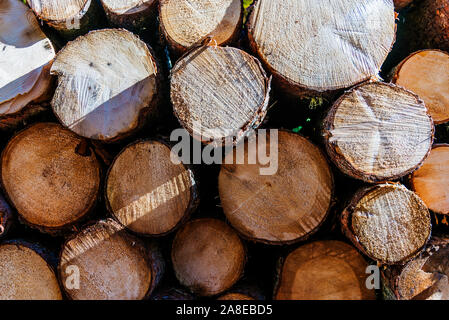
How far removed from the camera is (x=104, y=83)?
196 centimetres

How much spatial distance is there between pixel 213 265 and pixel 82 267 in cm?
74

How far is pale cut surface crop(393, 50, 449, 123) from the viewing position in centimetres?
216

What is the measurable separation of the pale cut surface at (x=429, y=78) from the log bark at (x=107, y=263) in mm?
1802

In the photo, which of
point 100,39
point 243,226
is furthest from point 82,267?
point 100,39

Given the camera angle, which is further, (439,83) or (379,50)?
(439,83)

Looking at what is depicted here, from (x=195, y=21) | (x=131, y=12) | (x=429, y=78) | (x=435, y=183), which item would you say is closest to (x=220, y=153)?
(x=195, y=21)

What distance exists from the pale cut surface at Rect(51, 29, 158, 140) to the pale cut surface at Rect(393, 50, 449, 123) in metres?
1.45

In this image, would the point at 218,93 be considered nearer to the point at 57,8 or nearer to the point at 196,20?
the point at 196,20

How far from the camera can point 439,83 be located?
2.18m

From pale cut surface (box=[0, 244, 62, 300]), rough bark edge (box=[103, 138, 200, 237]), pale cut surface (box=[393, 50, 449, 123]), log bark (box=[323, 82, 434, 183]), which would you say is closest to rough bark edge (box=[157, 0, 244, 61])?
rough bark edge (box=[103, 138, 200, 237])

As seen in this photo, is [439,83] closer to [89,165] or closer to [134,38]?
[134,38]

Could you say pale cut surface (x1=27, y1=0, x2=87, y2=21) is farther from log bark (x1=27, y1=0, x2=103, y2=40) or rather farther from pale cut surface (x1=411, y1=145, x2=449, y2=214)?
pale cut surface (x1=411, y1=145, x2=449, y2=214)

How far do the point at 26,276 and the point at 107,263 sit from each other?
0.53 m
